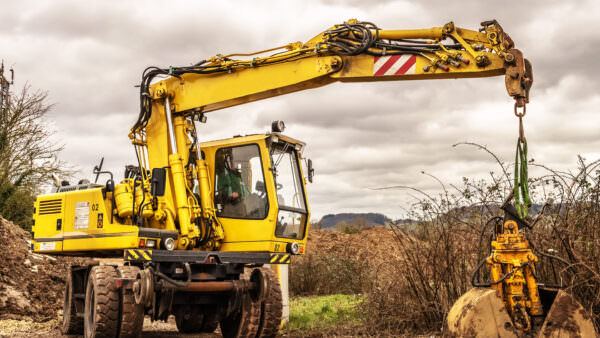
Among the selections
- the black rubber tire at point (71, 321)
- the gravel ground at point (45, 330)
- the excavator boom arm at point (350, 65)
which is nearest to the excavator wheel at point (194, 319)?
the gravel ground at point (45, 330)

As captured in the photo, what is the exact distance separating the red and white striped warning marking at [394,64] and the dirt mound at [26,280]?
27.8ft

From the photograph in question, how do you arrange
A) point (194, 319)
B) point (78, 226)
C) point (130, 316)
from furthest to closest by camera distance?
point (194, 319) < point (78, 226) < point (130, 316)

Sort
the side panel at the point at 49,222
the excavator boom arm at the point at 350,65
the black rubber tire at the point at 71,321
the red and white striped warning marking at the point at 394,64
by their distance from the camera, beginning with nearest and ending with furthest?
the excavator boom arm at the point at 350,65, the red and white striped warning marking at the point at 394,64, the side panel at the point at 49,222, the black rubber tire at the point at 71,321

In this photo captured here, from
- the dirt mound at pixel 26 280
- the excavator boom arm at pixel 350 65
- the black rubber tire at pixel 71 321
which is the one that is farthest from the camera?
the dirt mound at pixel 26 280

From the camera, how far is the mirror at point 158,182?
897 cm

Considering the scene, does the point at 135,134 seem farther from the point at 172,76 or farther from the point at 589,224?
the point at 589,224

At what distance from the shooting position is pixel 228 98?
9.03m

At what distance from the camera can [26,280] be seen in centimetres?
1373

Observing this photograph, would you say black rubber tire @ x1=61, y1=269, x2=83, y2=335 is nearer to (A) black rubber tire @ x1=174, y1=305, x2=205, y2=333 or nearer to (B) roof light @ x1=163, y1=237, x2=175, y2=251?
(A) black rubber tire @ x1=174, y1=305, x2=205, y2=333

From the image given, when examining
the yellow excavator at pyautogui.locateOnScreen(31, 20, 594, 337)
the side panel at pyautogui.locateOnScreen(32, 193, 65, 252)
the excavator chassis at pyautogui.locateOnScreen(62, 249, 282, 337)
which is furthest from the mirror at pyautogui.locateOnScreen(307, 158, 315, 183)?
the side panel at pyautogui.locateOnScreen(32, 193, 65, 252)

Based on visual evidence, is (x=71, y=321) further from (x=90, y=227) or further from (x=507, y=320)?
(x=507, y=320)

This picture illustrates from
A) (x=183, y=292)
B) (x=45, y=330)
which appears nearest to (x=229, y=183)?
(x=183, y=292)

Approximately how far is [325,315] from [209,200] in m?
3.27

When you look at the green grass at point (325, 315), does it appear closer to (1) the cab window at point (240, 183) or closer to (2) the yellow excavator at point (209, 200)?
(2) the yellow excavator at point (209, 200)
